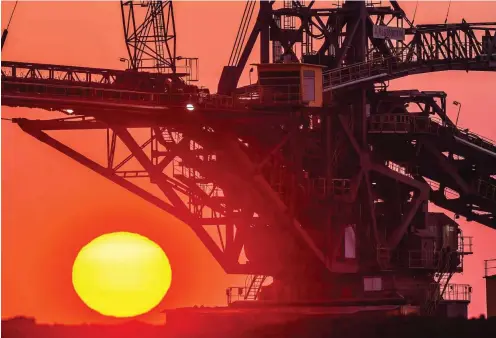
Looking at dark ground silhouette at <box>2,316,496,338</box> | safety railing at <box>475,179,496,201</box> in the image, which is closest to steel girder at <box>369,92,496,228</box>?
safety railing at <box>475,179,496,201</box>

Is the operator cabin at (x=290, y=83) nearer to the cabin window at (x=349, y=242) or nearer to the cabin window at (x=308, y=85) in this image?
the cabin window at (x=308, y=85)

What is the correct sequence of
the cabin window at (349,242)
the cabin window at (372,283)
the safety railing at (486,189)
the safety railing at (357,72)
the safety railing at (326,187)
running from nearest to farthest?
the safety railing at (326,187) < the safety railing at (357,72) < the cabin window at (349,242) < the cabin window at (372,283) < the safety railing at (486,189)

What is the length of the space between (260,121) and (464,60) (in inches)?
811

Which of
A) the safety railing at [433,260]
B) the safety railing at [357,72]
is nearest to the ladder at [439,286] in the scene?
the safety railing at [433,260]

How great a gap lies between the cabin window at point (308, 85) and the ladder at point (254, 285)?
18.5m

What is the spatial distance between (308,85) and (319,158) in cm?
927

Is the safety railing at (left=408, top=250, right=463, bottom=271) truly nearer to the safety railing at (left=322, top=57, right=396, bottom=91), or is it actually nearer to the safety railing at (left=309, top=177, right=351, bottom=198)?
the safety railing at (left=309, top=177, right=351, bottom=198)

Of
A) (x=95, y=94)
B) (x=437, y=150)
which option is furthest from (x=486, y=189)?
(x=95, y=94)

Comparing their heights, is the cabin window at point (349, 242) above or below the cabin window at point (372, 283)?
above

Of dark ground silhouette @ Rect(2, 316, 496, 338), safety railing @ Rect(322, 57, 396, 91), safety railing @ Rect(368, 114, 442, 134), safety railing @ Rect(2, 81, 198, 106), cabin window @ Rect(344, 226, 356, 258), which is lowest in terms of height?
dark ground silhouette @ Rect(2, 316, 496, 338)

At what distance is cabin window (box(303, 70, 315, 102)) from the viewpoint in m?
130

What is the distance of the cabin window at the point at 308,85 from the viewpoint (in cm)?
12962

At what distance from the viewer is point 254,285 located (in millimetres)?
144625

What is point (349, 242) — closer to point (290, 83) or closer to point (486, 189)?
point (486, 189)
